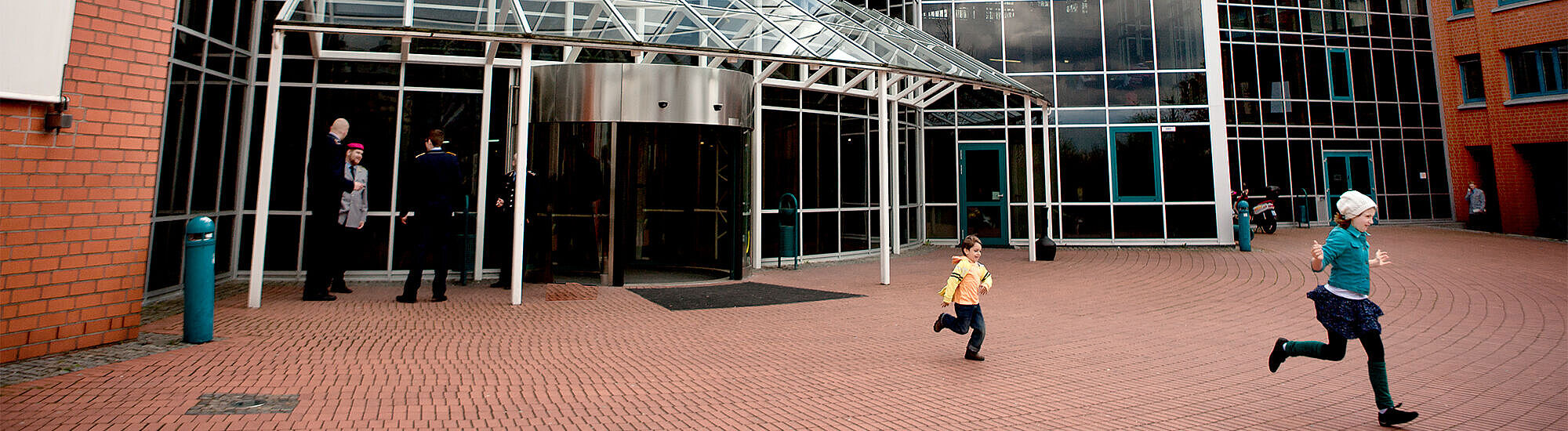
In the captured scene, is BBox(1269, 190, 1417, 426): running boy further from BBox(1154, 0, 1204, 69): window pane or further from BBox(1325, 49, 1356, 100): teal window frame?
BBox(1325, 49, 1356, 100): teal window frame

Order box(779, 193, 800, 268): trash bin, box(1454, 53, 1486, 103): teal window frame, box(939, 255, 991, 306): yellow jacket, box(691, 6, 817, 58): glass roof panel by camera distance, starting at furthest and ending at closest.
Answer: box(1454, 53, 1486, 103): teal window frame, box(779, 193, 800, 268): trash bin, box(691, 6, 817, 58): glass roof panel, box(939, 255, 991, 306): yellow jacket

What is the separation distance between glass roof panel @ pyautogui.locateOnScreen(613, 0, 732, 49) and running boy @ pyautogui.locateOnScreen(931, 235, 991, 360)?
6569 mm

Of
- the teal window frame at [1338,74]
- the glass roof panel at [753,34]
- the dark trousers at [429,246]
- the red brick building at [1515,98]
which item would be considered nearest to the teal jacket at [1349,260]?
the dark trousers at [429,246]

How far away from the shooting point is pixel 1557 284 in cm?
895

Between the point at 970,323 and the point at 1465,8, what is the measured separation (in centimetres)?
2233

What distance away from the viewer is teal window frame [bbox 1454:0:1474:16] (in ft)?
59.8

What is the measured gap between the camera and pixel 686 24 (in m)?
11.6

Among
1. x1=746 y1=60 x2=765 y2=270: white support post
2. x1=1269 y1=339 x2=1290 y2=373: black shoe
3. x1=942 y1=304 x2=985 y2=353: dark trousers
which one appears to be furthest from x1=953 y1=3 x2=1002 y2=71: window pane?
x1=1269 y1=339 x2=1290 y2=373: black shoe

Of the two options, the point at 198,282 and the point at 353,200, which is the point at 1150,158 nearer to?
the point at 353,200

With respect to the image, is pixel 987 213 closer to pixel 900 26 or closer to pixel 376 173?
pixel 900 26

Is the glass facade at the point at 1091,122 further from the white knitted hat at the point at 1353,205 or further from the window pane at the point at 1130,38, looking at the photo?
the white knitted hat at the point at 1353,205

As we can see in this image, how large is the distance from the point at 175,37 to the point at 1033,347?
348 inches

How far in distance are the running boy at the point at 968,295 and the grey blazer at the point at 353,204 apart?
6281 millimetres

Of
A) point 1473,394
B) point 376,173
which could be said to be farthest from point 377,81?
point 1473,394
